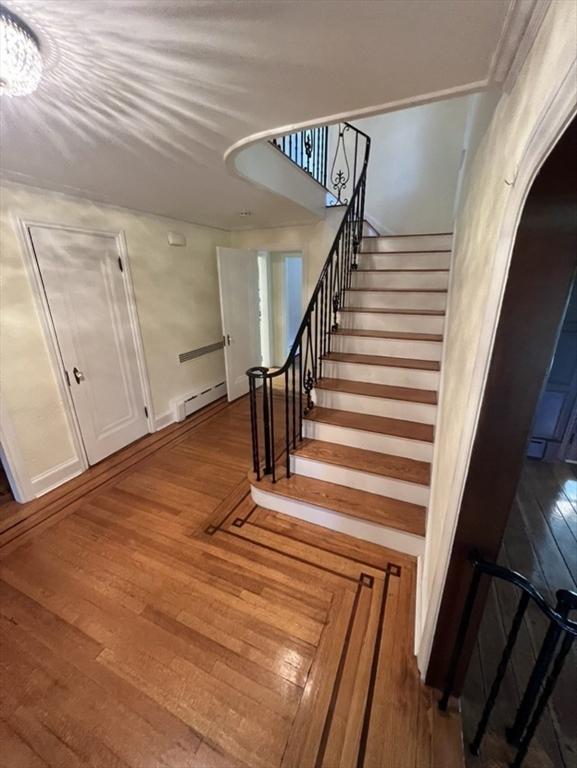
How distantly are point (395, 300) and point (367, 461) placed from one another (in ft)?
5.34

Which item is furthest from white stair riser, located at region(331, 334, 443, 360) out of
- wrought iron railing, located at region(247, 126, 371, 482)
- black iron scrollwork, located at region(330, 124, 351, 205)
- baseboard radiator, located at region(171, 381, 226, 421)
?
black iron scrollwork, located at region(330, 124, 351, 205)

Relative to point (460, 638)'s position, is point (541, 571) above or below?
below

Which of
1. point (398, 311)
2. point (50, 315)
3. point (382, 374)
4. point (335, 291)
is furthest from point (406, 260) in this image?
point (50, 315)

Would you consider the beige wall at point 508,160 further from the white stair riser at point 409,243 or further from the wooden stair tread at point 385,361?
the white stair riser at point 409,243

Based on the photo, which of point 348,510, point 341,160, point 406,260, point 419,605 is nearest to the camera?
point 419,605

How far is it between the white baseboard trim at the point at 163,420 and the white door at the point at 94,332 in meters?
0.22

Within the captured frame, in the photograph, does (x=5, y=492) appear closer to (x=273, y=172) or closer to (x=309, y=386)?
(x=309, y=386)

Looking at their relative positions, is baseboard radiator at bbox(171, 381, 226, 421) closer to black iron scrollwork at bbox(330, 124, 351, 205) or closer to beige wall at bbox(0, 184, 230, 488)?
beige wall at bbox(0, 184, 230, 488)

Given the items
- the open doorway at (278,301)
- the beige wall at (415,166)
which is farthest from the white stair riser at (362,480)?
the beige wall at (415,166)

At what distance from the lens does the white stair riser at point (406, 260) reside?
3063mm

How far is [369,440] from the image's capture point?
7.41 feet

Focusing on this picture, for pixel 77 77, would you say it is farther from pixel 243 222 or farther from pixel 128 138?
pixel 243 222

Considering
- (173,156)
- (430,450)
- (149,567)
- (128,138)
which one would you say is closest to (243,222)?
(173,156)

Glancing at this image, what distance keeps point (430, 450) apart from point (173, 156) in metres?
2.42
